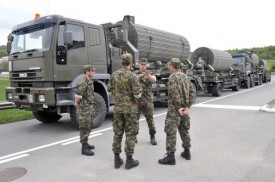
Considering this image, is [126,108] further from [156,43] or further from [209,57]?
[209,57]

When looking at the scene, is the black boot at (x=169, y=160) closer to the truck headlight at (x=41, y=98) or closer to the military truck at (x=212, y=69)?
the truck headlight at (x=41, y=98)

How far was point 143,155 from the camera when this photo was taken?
4922 mm

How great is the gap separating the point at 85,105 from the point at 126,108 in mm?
1195

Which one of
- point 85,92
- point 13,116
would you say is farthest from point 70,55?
point 13,116

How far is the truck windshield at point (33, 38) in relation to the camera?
21.6ft

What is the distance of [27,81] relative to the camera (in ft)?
22.6

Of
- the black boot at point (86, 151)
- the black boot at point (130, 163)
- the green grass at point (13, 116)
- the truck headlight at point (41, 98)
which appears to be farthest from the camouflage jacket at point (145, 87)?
the green grass at point (13, 116)

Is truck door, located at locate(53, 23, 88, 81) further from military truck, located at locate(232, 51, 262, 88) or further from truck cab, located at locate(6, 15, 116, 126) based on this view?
military truck, located at locate(232, 51, 262, 88)

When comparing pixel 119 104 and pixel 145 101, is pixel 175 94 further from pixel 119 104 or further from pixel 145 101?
pixel 145 101

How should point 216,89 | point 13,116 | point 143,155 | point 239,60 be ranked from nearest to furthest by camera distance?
point 143,155 < point 13,116 < point 216,89 < point 239,60

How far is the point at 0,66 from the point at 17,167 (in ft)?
257

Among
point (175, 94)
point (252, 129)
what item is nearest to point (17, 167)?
point (175, 94)

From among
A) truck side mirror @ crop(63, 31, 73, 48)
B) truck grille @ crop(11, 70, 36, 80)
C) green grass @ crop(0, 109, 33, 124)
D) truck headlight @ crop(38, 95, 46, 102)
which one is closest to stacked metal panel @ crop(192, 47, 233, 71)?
green grass @ crop(0, 109, 33, 124)

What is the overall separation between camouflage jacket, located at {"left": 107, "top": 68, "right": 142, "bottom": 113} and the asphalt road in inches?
37.4
